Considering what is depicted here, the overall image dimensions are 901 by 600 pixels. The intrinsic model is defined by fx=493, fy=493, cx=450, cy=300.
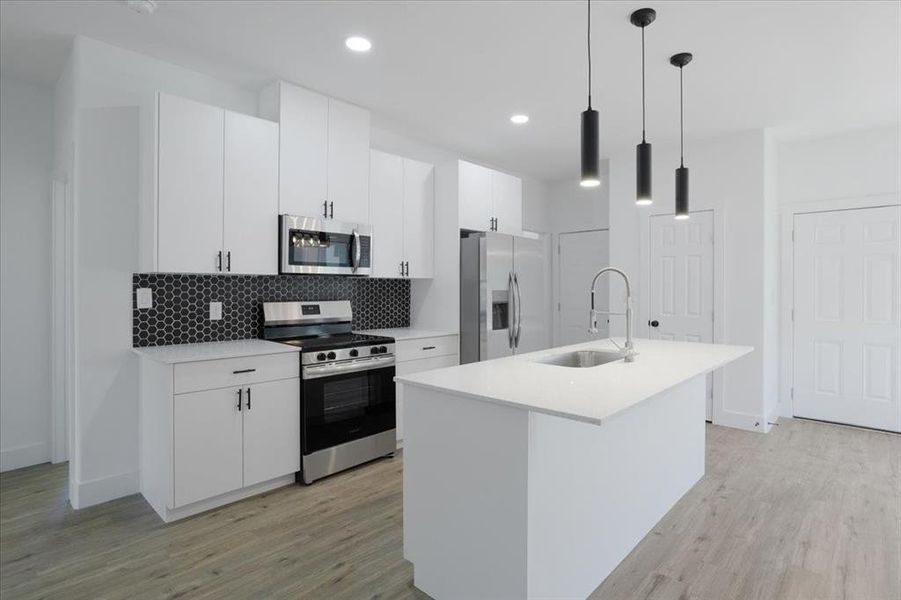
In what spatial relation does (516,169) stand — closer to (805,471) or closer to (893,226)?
(893,226)

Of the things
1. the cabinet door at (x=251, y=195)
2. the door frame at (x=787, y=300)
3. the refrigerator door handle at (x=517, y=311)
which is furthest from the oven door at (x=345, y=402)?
the door frame at (x=787, y=300)

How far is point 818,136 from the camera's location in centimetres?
448

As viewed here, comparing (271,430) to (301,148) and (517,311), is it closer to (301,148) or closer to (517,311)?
(301,148)

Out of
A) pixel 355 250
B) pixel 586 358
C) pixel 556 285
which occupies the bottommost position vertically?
pixel 586 358

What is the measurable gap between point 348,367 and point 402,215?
1.46 metres

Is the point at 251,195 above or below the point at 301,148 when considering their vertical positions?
below

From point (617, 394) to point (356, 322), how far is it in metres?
2.89

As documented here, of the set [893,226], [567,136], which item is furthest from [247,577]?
[893,226]

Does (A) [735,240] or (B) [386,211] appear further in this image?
(A) [735,240]

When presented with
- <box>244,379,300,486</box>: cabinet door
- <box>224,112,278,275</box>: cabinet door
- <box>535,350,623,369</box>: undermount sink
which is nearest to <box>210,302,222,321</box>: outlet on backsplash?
<box>224,112,278,275</box>: cabinet door

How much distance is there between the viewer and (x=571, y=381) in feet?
6.44

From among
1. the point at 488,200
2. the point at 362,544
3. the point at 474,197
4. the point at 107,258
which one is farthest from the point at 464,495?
the point at 488,200

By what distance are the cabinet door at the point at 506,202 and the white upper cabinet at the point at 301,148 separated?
1.70 m

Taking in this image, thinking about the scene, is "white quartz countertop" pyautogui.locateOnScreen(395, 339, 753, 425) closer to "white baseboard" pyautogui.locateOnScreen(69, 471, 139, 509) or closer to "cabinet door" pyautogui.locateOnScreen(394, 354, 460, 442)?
"cabinet door" pyautogui.locateOnScreen(394, 354, 460, 442)
